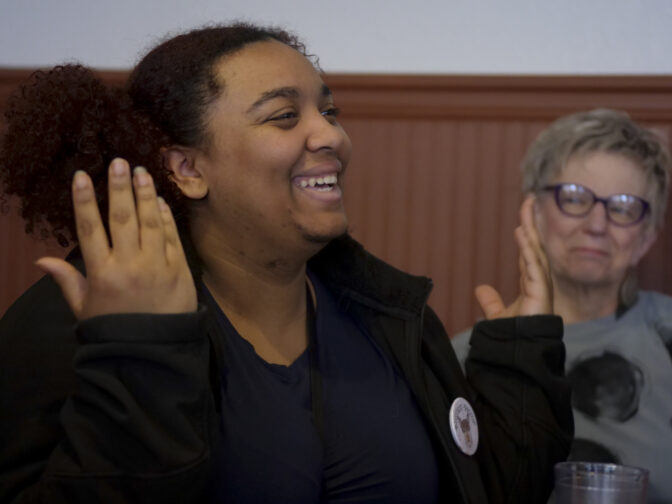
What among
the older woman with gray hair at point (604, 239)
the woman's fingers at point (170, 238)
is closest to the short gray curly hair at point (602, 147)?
the older woman with gray hair at point (604, 239)

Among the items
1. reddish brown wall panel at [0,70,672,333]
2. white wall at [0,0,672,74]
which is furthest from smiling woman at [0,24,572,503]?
white wall at [0,0,672,74]

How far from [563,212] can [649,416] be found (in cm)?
59

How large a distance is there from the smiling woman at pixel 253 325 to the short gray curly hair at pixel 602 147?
0.81 m

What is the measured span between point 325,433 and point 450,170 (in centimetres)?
157

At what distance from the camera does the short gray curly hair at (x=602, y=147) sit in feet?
8.12

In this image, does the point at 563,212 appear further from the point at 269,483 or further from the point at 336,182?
the point at 269,483

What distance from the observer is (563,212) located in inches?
97.0

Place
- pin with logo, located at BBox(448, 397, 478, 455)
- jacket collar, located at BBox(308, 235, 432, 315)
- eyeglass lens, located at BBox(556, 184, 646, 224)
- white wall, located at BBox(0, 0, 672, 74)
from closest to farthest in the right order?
pin with logo, located at BBox(448, 397, 478, 455), jacket collar, located at BBox(308, 235, 432, 315), eyeglass lens, located at BBox(556, 184, 646, 224), white wall, located at BBox(0, 0, 672, 74)

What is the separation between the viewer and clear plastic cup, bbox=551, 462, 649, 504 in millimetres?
1279

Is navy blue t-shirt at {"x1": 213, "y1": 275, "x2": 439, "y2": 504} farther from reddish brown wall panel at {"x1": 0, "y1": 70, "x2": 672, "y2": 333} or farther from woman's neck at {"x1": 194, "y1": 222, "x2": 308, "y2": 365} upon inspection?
reddish brown wall panel at {"x1": 0, "y1": 70, "x2": 672, "y2": 333}

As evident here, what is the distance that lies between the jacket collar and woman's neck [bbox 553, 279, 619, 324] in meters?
0.90

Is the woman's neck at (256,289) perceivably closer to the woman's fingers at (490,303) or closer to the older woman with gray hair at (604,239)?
the woman's fingers at (490,303)

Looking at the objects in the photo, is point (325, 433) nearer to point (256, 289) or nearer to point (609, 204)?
point (256, 289)

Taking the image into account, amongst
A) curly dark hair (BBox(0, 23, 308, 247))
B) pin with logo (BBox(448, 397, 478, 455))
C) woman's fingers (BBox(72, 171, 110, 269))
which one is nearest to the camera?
woman's fingers (BBox(72, 171, 110, 269))
